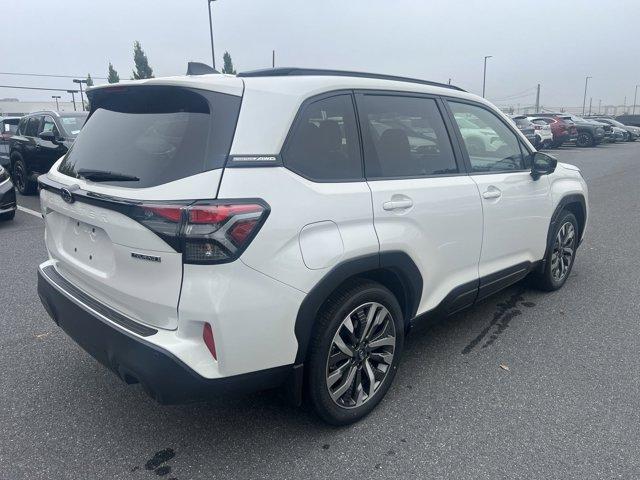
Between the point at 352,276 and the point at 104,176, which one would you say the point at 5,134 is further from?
the point at 352,276

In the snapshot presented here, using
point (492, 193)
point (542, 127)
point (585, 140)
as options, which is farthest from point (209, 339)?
point (585, 140)

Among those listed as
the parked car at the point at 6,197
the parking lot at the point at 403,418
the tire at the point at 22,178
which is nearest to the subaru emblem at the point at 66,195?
the parking lot at the point at 403,418

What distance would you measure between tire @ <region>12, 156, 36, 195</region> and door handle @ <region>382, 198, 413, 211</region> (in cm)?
959

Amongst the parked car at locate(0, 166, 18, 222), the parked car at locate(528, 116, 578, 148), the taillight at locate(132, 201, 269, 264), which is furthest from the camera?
the parked car at locate(528, 116, 578, 148)

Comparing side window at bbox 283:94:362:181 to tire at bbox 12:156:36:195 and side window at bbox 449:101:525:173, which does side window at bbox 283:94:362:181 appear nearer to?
side window at bbox 449:101:525:173

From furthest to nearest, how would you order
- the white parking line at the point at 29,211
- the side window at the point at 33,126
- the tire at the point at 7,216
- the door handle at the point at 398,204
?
the side window at the point at 33,126, the white parking line at the point at 29,211, the tire at the point at 7,216, the door handle at the point at 398,204

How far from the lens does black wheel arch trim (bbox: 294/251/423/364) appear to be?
231cm

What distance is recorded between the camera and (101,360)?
243 centimetres

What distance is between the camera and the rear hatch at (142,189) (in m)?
2.08

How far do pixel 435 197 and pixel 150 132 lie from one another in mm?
1602

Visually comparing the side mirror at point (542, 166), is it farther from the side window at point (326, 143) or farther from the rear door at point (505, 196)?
the side window at point (326, 143)

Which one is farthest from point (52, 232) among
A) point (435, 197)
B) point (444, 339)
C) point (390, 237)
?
point (444, 339)

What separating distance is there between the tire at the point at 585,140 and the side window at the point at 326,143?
89.5 feet

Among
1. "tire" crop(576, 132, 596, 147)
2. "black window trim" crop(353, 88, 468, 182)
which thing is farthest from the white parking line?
"tire" crop(576, 132, 596, 147)
